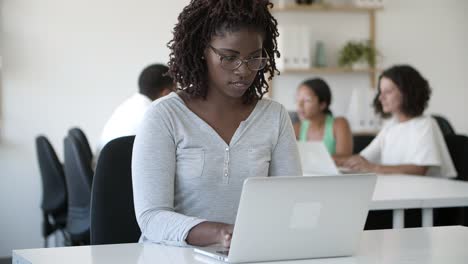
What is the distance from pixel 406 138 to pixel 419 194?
981 mm

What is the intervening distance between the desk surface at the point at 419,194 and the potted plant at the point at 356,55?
2.70 meters

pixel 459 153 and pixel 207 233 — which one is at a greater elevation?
pixel 207 233

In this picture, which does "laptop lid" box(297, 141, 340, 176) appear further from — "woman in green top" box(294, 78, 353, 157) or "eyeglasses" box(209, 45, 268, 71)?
"eyeglasses" box(209, 45, 268, 71)

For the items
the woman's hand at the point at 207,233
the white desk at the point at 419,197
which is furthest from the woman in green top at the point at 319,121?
the woman's hand at the point at 207,233

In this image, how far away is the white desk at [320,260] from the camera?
1.68m

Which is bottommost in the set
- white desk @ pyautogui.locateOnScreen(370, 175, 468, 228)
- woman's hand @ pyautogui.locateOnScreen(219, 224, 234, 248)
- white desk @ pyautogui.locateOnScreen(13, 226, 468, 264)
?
white desk @ pyautogui.locateOnScreen(370, 175, 468, 228)

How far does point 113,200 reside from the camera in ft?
7.39

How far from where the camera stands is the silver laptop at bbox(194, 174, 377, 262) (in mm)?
1566

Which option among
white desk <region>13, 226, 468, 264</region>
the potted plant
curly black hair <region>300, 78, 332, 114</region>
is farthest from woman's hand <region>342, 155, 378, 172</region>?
the potted plant

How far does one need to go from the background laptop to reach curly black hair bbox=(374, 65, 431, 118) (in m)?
0.55

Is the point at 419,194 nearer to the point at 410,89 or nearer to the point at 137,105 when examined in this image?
the point at 410,89

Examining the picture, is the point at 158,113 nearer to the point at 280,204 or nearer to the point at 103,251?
the point at 103,251

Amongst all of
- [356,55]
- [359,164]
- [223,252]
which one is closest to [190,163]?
[223,252]

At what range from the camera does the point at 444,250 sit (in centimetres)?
181
